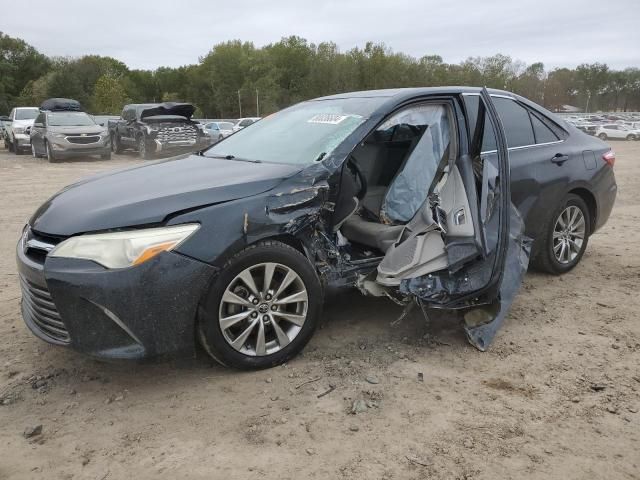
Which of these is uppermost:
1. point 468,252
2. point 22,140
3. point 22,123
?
point 22,123

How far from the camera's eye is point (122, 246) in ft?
9.15

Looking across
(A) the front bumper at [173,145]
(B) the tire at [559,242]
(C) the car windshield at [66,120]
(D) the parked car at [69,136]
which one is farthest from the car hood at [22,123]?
(B) the tire at [559,242]

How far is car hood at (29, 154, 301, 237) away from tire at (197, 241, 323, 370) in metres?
0.37

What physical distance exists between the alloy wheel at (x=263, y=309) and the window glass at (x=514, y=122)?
88.2 inches

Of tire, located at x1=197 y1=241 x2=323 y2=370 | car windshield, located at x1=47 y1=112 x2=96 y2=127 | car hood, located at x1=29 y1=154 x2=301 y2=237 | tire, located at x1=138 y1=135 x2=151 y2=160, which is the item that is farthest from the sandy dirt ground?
car windshield, located at x1=47 y1=112 x2=96 y2=127

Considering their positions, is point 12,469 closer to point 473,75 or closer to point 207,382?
point 207,382

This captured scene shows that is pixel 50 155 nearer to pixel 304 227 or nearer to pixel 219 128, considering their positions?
pixel 219 128

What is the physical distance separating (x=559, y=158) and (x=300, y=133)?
2.23m

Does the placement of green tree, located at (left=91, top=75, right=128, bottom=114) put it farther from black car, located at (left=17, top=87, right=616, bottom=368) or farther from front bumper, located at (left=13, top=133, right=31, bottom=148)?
black car, located at (left=17, top=87, right=616, bottom=368)

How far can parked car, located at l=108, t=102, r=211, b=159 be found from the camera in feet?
56.6

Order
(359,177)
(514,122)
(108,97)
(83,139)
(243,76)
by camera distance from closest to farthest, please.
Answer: (359,177) → (514,122) → (83,139) → (108,97) → (243,76)

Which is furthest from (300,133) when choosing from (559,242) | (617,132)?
(617,132)

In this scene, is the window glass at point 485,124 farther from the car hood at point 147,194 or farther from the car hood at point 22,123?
the car hood at point 22,123

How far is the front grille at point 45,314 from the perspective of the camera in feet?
9.44
